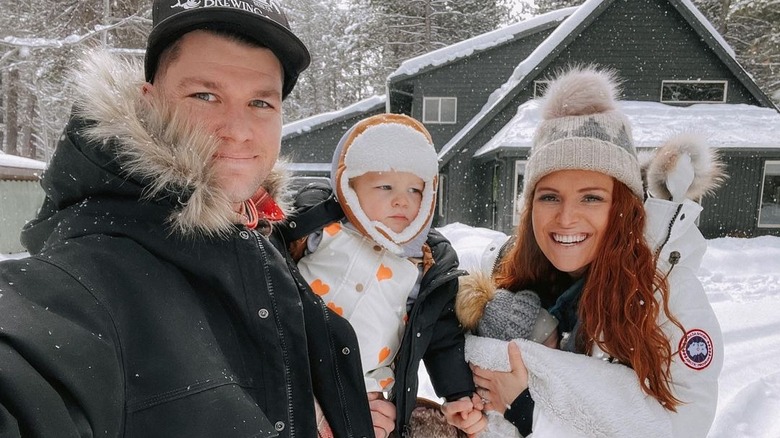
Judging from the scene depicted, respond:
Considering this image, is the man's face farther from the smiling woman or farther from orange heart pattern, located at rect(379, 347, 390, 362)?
the smiling woman

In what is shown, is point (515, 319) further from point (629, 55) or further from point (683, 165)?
point (629, 55)

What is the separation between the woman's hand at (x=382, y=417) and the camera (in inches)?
77.5

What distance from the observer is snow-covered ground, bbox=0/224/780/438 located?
3.39 meters

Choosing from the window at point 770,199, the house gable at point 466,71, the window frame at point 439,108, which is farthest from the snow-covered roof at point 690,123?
the window frame at point 439,108

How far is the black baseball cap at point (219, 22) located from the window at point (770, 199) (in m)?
16.7

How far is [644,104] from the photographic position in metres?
14.0

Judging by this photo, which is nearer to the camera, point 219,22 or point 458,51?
point 219,22

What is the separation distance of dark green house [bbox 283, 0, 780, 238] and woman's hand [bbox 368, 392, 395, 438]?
11.4m

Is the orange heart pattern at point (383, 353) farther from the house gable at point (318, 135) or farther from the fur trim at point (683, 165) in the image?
the house gable at point (318, 135)

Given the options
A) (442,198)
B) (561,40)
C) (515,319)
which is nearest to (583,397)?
(515,319)

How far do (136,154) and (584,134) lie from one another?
1878mm

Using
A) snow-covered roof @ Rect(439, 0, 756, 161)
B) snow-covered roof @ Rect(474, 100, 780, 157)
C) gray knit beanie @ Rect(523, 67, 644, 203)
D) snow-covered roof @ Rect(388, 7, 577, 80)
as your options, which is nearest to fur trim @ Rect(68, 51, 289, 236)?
gray knit beanie @ Rect(523, 67, 644, 203)

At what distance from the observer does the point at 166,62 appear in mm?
1406

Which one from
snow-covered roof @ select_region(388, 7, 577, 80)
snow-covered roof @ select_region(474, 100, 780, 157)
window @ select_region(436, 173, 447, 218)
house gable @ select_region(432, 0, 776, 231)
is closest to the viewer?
snow-covered roof @ select_region(474, 100, 780, 157)
